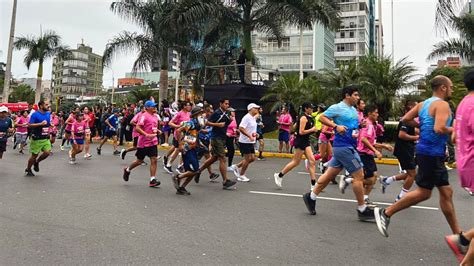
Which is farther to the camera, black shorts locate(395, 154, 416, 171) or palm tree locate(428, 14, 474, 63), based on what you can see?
palm tree locate(428, 14, 474, 63)

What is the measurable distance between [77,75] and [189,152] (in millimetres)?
131261

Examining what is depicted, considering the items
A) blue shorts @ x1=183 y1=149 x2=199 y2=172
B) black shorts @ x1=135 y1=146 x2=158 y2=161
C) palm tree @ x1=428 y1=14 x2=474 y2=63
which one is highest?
palm tree @ x1=428 y1=14 x2=474 y2=63

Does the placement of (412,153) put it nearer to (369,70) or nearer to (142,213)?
(142,213)

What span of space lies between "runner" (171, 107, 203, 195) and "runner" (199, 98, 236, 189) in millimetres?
582

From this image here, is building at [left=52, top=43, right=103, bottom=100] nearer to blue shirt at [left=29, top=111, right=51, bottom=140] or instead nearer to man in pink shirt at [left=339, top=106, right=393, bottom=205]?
blue shirt at [left=29, top=111, right=51, bottom=140]

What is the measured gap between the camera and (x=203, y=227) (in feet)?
16.9

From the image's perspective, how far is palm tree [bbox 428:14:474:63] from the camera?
799 inches

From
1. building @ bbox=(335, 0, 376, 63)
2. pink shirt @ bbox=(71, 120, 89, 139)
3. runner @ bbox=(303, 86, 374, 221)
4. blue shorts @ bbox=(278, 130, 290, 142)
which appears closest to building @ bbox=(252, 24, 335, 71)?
building @ bbox=(335, 0, 376, 63)

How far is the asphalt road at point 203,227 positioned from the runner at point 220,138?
369 millimetres

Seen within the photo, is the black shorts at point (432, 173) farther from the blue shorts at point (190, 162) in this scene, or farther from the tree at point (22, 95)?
the tree at point (22, 95)

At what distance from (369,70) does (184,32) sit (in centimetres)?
892

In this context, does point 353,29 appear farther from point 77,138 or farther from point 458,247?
point 458,247

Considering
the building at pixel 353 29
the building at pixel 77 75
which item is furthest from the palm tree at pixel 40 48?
the building at pixel 77 75

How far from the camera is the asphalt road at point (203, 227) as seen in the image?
4094 millimetres
